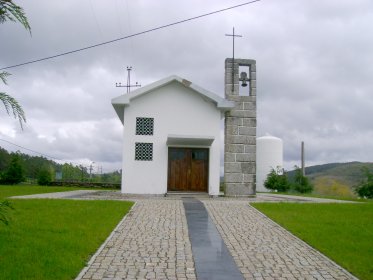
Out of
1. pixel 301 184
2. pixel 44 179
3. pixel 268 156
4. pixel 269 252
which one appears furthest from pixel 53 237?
pixel 44 179

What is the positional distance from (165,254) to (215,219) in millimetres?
4159

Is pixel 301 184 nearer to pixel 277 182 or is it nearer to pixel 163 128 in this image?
pixel 277 182

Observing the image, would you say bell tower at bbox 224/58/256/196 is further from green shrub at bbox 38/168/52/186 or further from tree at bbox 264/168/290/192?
green shrub at bbox 38/168/52/186

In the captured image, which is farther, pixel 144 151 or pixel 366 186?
pixel 366 186

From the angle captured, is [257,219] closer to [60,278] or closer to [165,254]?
[165,254]

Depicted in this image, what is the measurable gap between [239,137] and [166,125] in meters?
3.43

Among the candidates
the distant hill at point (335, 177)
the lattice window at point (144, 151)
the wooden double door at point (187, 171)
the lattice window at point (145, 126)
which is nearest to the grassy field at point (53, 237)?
the lattice window at point (144, 151)

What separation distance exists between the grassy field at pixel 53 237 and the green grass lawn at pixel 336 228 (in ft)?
14.4

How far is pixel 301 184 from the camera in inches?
1191

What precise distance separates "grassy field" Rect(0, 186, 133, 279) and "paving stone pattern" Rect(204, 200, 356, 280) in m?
2.68

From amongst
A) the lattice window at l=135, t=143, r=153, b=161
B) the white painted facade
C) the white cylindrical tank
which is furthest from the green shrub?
the lattice window at l=135, t=143, r=153, b=161

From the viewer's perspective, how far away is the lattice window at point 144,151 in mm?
19250

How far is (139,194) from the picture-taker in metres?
19.2

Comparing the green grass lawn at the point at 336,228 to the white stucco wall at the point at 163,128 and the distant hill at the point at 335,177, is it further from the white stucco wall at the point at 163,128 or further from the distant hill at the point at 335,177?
the distant hill at the point at 335,177
